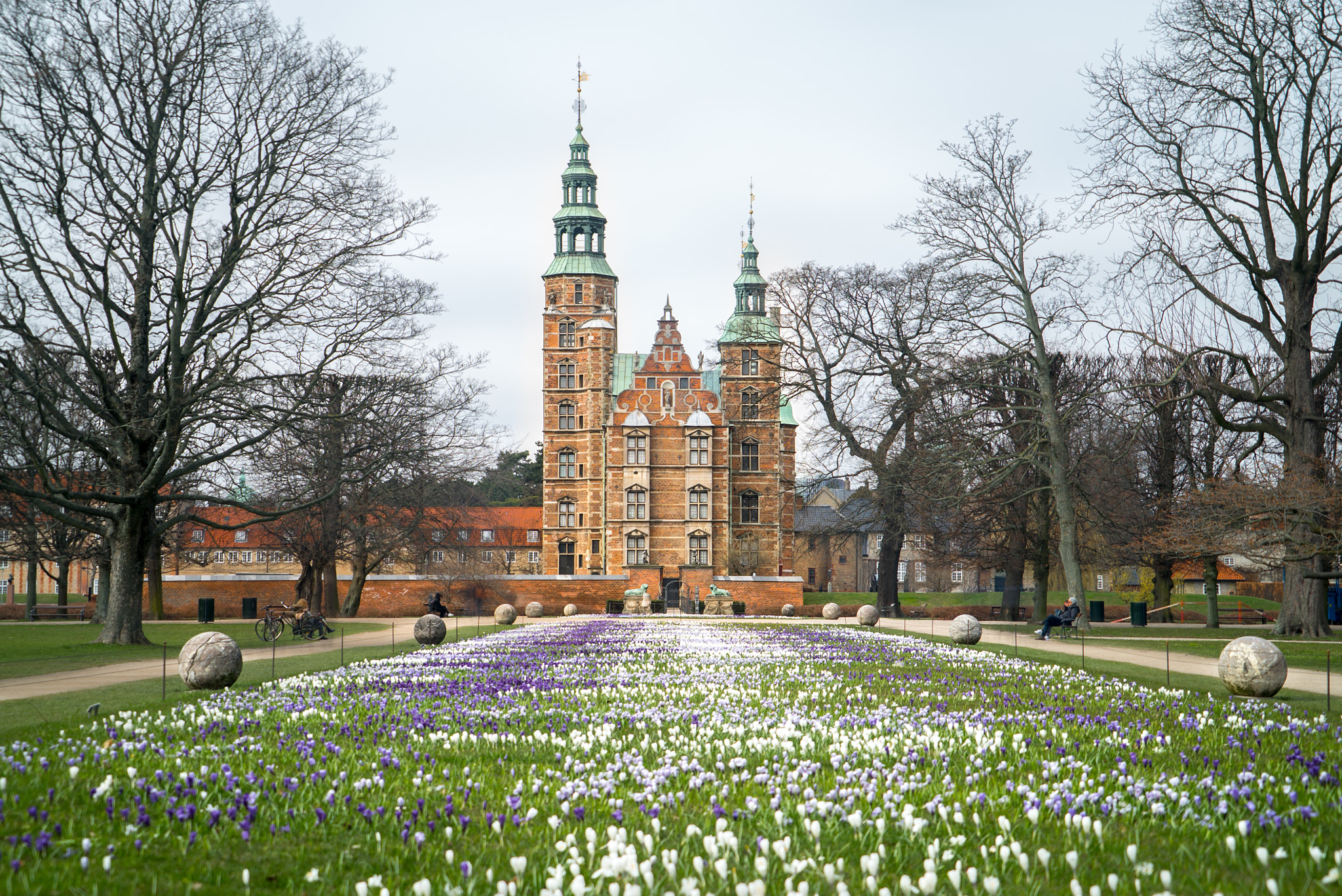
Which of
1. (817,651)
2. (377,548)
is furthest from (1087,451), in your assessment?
(377,548)

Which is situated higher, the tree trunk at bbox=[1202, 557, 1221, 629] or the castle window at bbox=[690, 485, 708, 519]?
the castle window at bbox=[690, 485, 708, 519]

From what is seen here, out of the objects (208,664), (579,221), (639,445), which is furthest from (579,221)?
(208,664)

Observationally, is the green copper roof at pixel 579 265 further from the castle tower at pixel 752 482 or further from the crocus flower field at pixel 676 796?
the crocus flower field at pixel 676 796

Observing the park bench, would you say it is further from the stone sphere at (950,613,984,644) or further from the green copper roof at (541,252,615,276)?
the stone sphere at (950,613,984,644)

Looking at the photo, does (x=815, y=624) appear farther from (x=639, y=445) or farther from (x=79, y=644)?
(x=639, y=445)

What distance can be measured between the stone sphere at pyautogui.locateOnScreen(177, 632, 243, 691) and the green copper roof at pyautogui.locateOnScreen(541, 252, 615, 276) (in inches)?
2324

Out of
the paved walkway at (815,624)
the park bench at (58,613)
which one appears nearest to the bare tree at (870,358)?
the paved walkway at (815,624)

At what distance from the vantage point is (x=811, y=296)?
48.5 meters

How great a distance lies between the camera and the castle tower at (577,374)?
71.2 metres

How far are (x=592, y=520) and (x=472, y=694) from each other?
5714cm

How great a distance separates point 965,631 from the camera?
27922 millimetres

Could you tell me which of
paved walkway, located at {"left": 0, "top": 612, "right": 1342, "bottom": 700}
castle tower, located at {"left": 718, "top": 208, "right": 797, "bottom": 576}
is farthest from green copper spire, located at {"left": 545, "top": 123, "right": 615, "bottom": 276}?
paved walkway, located at {"left": 0, "top": 612, "right": 1342, "bottom": 700}

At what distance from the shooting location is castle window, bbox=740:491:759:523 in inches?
2854

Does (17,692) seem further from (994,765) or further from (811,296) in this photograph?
(811,296)
